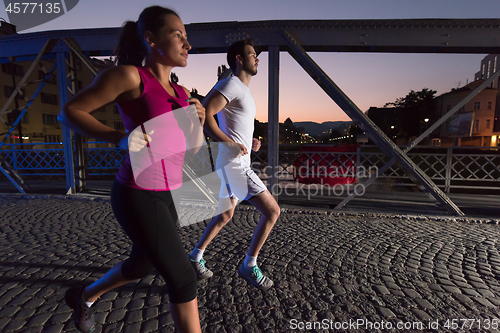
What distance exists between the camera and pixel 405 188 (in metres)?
9.29

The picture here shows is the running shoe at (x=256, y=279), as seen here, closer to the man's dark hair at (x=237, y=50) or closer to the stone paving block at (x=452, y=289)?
the stone paving block at (x=452, y=289)

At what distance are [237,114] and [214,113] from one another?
23 cm

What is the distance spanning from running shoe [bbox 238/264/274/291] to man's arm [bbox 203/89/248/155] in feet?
3.61

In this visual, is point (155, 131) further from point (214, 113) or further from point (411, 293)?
point (411, 293)

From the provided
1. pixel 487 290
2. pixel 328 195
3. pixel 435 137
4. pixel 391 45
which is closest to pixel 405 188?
pixel 328 195

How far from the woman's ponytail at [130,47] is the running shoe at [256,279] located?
75.7 inches

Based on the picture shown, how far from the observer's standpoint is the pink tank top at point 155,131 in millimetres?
1347

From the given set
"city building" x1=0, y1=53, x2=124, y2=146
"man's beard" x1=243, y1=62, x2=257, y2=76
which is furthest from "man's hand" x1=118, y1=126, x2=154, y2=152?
"city building" x1=0, y1=53, x2=124, y2=146

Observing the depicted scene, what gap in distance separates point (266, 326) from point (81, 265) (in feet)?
7.00

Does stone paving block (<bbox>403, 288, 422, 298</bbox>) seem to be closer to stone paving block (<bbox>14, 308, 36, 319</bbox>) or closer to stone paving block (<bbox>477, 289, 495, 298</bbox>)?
stone paving block (<bbox>477, 289, 495, 298</bbox>)

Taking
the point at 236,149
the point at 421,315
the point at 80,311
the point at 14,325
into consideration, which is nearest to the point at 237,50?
the point at 236,149

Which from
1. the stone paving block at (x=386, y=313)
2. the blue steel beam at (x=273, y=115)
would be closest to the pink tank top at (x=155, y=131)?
the stone paving block at (x=386, y=313)

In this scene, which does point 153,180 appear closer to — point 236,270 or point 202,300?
point 202,300

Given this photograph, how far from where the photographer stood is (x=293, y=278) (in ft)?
8.68
